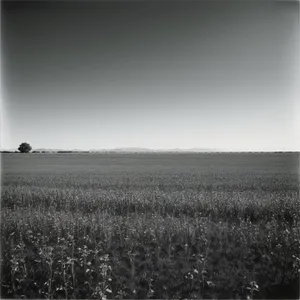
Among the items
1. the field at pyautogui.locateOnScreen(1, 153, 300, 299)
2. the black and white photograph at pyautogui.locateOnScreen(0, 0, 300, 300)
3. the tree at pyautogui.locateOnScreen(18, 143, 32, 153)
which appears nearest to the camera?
the field at pyautogui.locateOnScreen(1, 153, 300, 299)

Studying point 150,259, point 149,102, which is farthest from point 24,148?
point 150,259

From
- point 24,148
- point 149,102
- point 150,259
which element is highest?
point 149,102

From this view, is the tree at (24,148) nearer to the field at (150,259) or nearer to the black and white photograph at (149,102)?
the black and white photograph at (149,102)

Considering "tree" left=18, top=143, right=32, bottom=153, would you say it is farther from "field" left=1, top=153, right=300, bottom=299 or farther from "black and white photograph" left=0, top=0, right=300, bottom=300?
"field" left=1, top=153, right=300, bottom=299

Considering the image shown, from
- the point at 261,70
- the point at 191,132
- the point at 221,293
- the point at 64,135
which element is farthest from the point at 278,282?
the point at 64,135

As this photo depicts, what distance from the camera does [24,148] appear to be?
5129 mm

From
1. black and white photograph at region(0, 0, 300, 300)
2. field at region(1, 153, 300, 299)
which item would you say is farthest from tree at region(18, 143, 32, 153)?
field at region(1, 153, 300, 299)

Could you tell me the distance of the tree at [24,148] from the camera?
193 inches

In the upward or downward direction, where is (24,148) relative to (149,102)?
downward

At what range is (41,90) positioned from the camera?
4.96m

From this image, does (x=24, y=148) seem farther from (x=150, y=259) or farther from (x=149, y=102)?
(x=150, y=259)

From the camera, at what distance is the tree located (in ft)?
16.1

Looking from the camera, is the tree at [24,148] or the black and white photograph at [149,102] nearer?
the black and white photograph at [149,102]

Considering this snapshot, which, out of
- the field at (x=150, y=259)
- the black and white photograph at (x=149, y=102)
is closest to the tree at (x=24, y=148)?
the black and white photograph at (x=149, y=102)
